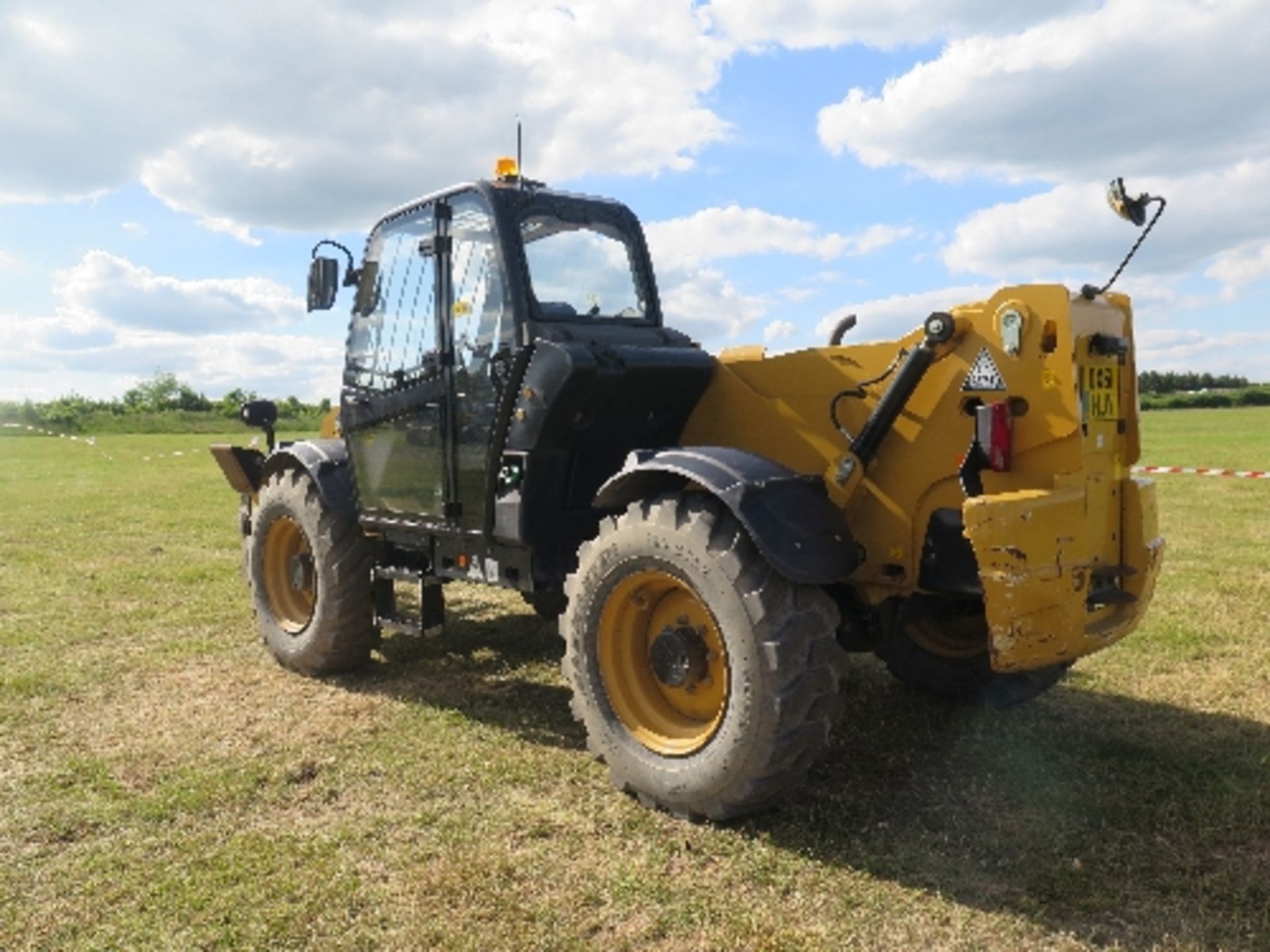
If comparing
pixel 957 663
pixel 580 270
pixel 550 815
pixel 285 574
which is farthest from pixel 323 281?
pixel 957 663

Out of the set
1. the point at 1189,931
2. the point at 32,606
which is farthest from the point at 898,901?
the point at 32,606

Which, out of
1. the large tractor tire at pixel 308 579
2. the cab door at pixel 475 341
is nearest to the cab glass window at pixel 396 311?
the cab door at pixel 475 341

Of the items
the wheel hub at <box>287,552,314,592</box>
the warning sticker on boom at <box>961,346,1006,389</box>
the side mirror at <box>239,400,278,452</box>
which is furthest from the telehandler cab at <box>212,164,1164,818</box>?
the side mirror at <box>239,400,278,452</box>

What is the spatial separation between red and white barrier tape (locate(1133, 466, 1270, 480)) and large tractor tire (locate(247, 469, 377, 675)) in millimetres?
8224

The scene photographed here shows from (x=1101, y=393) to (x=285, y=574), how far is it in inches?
190

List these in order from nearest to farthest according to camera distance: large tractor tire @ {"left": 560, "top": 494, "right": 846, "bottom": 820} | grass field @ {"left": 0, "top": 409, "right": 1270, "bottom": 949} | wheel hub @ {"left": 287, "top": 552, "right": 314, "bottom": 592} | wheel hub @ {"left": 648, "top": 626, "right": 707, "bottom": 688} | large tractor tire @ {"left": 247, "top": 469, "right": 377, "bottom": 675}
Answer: grass field @ {"left": 0, "top": 409, "right": 1270, "bottom": 949} → large tractor tire @ {"left": 560, "top": 494, "right": 846, "bottom": 820} → wheel hub @ {"left": 648, "top": 626, "right": 707, "bottom": 688} → large tractor tire @ {"left": 247, "top": 469, "right": 377, "bottom": 675} → wheel hub @ {"left": 287, "top": 552, "right": 314, "bottom": 592}

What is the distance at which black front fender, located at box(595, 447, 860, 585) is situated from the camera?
3.94 meters

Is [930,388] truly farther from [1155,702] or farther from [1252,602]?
[1252,602]

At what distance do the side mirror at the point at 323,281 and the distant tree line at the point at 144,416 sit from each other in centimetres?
3406

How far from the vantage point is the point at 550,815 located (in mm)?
4137

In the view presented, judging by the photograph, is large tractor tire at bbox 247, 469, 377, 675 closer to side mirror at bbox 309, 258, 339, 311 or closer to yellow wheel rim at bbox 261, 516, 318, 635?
yellow wheel rim at bbox 261, 516, 318, 635

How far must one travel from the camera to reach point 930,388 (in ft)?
14.1

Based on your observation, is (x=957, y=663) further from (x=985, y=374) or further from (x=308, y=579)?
(x=308, y=579)

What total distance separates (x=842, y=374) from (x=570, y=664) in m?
1.71
